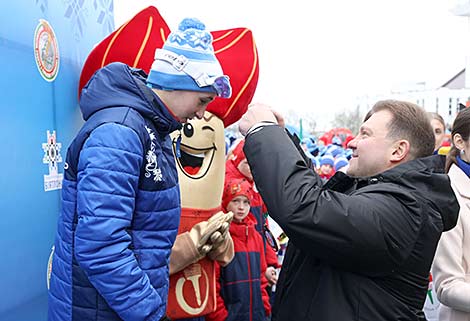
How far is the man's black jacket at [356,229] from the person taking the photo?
1.46 meters

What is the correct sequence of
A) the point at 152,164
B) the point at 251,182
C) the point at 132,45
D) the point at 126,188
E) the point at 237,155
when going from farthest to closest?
the point at 237,155 < the point at 251,182 < the point at 132,45 < the point at 152,164 < the point at 126,188

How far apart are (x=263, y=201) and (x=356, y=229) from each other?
0.99 ft

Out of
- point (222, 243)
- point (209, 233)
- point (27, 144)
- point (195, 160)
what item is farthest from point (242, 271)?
point (27, 144)

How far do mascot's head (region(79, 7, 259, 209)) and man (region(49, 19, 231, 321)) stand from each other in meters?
0.78

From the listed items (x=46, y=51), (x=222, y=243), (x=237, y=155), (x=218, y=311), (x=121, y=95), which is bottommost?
(x=218, y=311)

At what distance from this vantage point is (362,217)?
1455 millimetres

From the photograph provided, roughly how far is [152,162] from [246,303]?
67.6 inches

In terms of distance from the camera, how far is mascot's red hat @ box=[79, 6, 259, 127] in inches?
102

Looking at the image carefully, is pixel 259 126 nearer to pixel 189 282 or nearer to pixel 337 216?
pixel 337 216

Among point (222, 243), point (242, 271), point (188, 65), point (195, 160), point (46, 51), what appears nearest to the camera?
point (188, 65)

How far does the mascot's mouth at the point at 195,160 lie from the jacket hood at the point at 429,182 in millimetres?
1385

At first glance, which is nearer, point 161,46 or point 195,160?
point 161,46

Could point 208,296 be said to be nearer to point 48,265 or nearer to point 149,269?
point 48,265

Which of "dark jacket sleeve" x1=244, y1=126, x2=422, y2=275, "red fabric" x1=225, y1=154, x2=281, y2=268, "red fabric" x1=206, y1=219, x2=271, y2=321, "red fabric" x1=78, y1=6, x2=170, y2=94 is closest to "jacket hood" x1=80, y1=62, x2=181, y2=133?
"dark jacket sleeve" x1=244, y1=126, x2=422, y2=275
